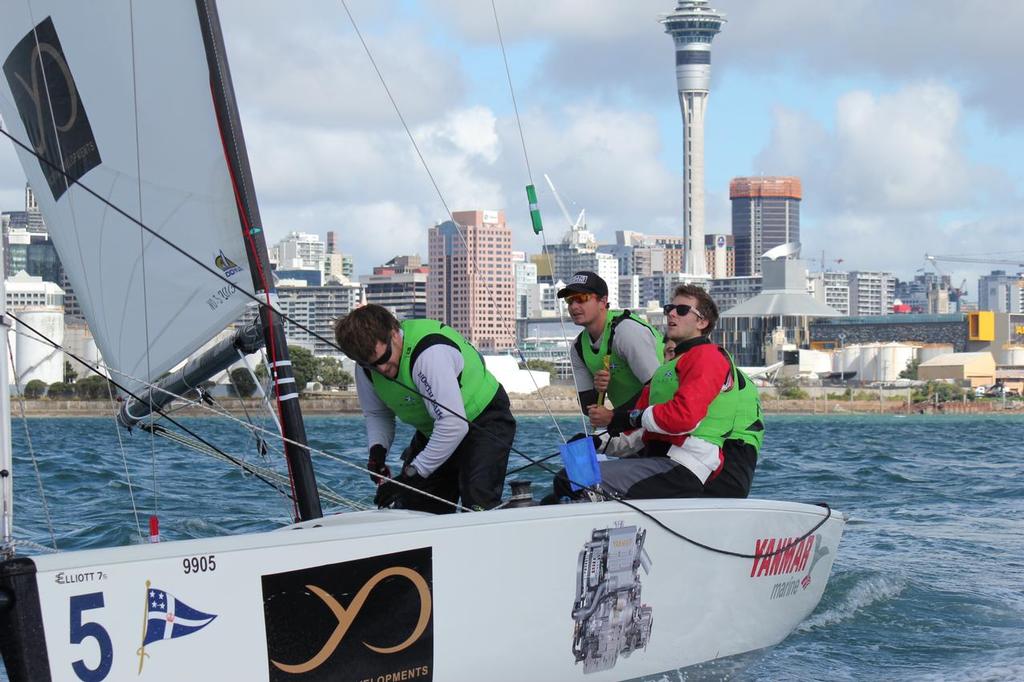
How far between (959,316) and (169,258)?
105322 millimetres

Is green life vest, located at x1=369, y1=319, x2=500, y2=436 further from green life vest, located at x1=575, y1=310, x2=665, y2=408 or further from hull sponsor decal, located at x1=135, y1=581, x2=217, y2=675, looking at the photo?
hull sponsor decal, located at x1=135, y1=581, x2=217, y2=675

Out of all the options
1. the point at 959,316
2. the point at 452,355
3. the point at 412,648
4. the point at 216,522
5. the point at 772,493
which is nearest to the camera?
the point at 412,648

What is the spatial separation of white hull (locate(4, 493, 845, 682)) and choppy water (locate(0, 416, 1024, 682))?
43 cm

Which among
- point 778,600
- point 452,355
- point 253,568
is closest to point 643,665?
point 778,600

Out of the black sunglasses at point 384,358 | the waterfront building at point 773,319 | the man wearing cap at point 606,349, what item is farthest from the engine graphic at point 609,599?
the waterfront building at point 773,319

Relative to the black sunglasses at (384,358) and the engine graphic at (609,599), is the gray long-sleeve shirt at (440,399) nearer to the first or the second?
the black sunglasses at (384,358)

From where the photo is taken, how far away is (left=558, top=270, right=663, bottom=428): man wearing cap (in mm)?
4680

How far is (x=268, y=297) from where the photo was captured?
4320 millimetres

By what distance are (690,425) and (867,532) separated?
4.03 m

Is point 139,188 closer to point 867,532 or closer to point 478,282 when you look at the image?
point 867,532

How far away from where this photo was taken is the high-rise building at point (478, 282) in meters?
126

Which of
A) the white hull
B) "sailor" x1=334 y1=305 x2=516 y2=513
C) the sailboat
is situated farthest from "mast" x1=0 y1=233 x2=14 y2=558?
"sailor" x1=334 y1=305 x2=516 y2=513

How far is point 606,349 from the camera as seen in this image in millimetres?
4812

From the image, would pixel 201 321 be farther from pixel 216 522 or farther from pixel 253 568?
pixel 216 522
